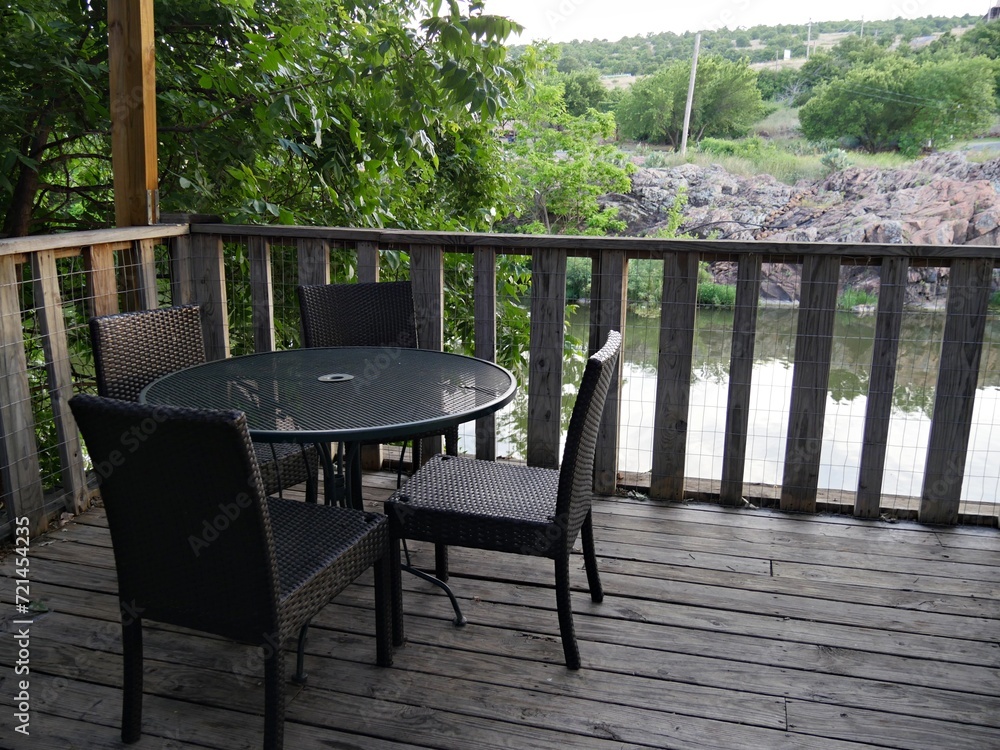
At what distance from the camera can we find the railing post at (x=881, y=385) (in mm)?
2723

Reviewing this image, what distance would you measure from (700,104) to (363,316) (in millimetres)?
18403

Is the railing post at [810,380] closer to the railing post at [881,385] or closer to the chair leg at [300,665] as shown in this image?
the railing post at [881,385]

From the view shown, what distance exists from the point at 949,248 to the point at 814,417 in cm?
75

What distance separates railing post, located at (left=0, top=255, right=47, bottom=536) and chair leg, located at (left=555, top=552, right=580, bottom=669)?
6.27 feet

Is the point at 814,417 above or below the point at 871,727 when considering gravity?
above

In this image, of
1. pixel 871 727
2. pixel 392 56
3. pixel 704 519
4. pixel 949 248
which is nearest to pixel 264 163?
pixel 392 56

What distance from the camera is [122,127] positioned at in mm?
3117

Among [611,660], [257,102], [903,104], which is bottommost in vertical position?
[611,660]

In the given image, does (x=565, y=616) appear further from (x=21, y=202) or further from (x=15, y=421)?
(x=21, y=202)

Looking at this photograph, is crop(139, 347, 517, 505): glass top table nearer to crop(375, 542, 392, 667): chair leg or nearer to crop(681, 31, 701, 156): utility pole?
crop(375, 542, 392, 667): chair leg

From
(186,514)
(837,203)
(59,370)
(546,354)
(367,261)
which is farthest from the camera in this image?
(837,203)

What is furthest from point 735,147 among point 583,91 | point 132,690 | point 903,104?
point 132,690

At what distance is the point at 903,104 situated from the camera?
18281 mm

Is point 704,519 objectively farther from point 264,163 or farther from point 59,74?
point 59,74
